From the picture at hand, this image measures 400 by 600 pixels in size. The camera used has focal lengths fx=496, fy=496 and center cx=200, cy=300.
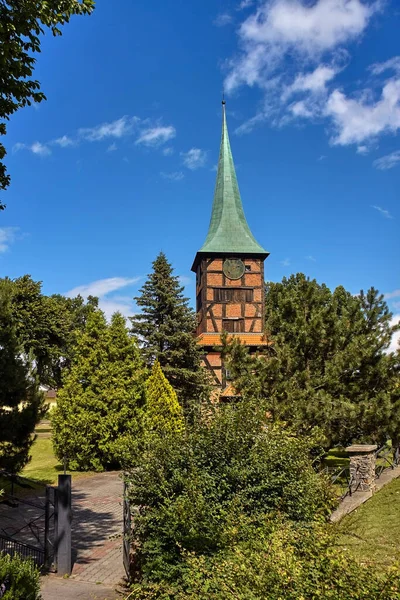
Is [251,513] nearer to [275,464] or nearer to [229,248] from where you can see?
[275,464]

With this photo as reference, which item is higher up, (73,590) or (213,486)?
(213,486)

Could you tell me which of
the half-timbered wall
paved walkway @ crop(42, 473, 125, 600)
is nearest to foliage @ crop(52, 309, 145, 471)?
paved walkway @ crop(42, 473, 125, 600)

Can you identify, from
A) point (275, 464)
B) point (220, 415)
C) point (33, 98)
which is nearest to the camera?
point (275, 464)

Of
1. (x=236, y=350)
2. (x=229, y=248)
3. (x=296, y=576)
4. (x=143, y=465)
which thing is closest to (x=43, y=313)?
(x=229, y=248)

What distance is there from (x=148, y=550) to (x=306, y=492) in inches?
89.7

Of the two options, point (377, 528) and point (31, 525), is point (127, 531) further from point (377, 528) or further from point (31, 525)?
point (377, 528)

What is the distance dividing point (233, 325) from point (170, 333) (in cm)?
1014

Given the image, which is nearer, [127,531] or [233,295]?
[127,531]

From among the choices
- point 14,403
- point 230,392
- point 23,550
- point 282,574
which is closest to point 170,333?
point 230,392

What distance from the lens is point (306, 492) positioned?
6883 millimetres

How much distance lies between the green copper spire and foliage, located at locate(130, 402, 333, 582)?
30.4 metres

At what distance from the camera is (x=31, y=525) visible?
10102 millimetres

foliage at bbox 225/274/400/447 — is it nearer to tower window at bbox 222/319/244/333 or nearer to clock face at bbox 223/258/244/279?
tower window at bbox 222/319/244/333

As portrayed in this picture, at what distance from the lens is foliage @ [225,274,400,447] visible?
12.0 meters
